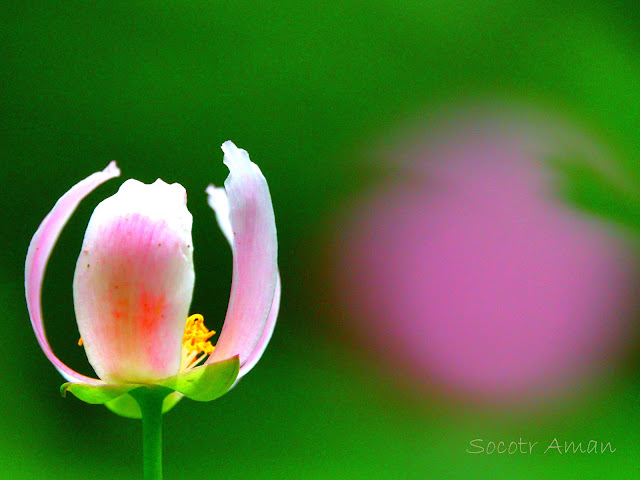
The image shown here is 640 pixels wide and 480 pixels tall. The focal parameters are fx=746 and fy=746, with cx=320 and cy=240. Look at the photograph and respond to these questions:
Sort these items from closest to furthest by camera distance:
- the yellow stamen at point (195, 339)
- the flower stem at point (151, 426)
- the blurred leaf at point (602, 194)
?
the flower stem at point (151, 426) → the yellow stamen at point (195, 339) → the blurred leaf at point (602, 194)

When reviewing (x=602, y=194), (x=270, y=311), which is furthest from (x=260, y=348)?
(x=602, y=194)

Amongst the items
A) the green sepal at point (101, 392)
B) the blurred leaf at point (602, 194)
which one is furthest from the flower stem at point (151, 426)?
the blurred leaf at point (602, 194)

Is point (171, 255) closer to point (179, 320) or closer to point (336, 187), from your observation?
point (179, 320)

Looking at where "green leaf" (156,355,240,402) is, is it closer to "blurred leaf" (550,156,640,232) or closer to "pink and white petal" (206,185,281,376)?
"pink and white petal" (206,185,281,376)

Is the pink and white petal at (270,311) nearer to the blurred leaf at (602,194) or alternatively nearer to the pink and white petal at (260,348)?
the pink and white petal at (260,348)

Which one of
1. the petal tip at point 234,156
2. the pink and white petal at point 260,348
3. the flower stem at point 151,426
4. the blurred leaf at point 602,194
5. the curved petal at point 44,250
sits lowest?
the flower stem at point 151,426

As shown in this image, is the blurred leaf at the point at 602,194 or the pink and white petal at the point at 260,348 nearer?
the pink and white petal at the point at 260,348

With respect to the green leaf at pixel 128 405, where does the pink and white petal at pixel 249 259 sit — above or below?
above
